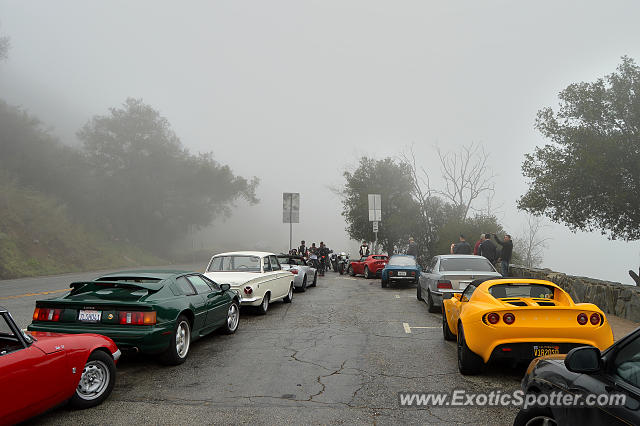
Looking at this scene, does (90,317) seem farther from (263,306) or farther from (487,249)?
(487,249)

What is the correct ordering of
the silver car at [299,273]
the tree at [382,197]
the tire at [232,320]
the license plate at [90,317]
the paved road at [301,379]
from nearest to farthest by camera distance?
1. the paved road at [301,379]
2. the license plate at [90,317]
3. the tire at [232,320]
4. the silver car at [299,273]
5. the tree at [382,197]

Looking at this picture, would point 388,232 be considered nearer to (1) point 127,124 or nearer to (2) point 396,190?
(2) point 396,190

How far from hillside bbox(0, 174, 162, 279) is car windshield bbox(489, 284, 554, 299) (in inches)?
968

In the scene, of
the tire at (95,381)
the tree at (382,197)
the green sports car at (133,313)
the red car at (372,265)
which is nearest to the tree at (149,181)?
the tree at (382,197)

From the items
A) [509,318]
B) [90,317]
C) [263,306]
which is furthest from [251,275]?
[509,318]

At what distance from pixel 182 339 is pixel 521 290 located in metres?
4.91

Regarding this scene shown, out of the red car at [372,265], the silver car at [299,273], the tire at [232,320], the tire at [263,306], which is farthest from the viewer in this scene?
the red car at [372,265]

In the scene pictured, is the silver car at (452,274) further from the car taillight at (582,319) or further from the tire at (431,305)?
the car taillight at (582,319)

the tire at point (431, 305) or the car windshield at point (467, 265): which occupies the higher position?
the car windshield at point (467, 265)

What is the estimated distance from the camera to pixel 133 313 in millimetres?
5988

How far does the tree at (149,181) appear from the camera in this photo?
160 ft

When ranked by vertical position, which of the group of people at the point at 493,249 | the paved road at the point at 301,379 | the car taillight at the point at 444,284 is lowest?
the paved road at the point at 301,379

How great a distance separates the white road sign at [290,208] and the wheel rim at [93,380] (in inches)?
940

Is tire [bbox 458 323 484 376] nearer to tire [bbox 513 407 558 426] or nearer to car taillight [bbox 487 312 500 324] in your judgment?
car taillight [bbox 487 312 500 324]
